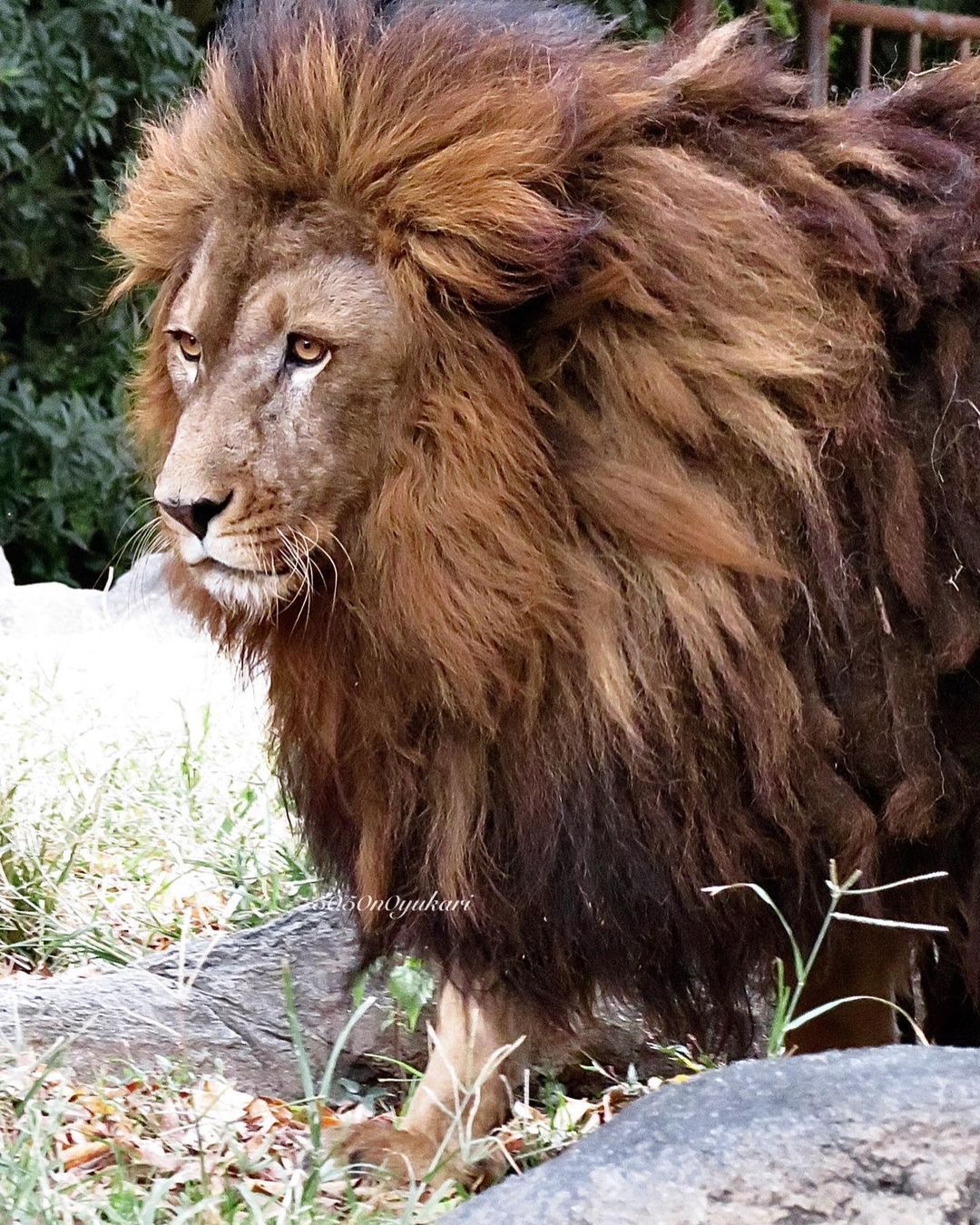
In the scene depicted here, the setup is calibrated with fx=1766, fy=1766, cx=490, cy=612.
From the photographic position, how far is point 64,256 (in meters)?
6.82

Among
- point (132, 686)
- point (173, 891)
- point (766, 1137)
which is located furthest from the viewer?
point (132, 686)

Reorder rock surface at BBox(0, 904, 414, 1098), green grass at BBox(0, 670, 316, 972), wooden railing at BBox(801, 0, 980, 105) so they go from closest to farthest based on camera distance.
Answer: rock surface at BBox(0, 904, 414, 1098) → green grass at BBox(0, 670, 316, 972) → wooden railing at BBox(801, 0, 980, 105)

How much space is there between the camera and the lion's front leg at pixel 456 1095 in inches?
91.6

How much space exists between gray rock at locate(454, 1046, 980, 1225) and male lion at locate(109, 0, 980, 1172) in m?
0.68

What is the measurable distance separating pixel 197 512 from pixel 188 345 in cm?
29

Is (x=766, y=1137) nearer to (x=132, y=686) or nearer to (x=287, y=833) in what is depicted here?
(x=287, y=833)

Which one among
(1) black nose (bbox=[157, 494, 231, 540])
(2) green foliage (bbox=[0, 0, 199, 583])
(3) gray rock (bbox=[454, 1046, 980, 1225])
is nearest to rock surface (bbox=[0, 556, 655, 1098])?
(1) black nose (bbox=[157, 494, 231, 540])

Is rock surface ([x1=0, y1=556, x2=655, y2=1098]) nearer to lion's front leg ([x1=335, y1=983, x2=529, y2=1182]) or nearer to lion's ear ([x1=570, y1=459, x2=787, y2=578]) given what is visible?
lion's front leg ([x1=335, y1=983, x2=529, y2=1182])

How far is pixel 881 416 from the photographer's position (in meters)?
2.29

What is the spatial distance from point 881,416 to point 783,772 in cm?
48

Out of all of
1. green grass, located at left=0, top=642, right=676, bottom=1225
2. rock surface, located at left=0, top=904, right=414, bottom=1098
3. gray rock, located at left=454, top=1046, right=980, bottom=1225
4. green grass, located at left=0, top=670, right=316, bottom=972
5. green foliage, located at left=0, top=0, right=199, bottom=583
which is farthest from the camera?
green foliage, located at left=0, top=0, right=199, bottom=583

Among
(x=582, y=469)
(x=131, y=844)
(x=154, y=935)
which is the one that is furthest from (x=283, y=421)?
(x=131, y=844)

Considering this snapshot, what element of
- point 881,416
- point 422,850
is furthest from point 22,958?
point 881,416

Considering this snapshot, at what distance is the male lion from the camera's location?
86.7 inches
